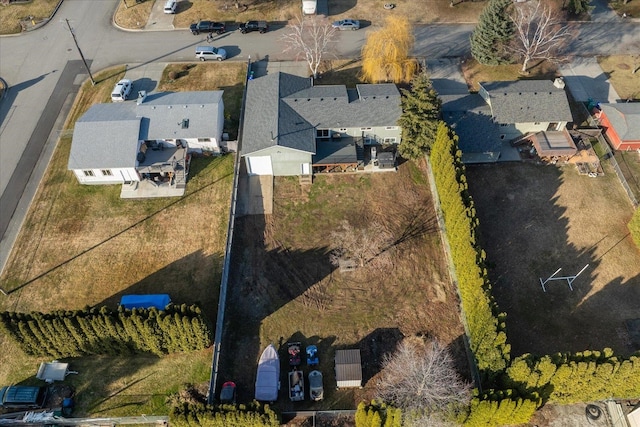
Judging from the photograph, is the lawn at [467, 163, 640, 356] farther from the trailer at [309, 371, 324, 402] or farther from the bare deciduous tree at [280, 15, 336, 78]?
the bare deciduous tree at [280, 15, 336, 78]

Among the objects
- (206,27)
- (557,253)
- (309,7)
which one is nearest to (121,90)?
(206,27)

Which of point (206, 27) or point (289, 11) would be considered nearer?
point (206, 27)

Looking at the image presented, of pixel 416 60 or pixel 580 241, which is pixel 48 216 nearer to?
pixel 416 60

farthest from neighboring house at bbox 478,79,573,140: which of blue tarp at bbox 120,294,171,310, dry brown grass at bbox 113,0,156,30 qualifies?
dry brown grass at bbox 113,0,156,30

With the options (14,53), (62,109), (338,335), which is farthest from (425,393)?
(14,53)

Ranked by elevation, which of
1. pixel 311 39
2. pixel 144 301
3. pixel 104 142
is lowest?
pixel 144 301

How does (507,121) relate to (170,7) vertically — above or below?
below

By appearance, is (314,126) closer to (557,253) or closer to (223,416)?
(557,253)

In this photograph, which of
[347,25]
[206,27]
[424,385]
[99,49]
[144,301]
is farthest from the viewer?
[347,25]
